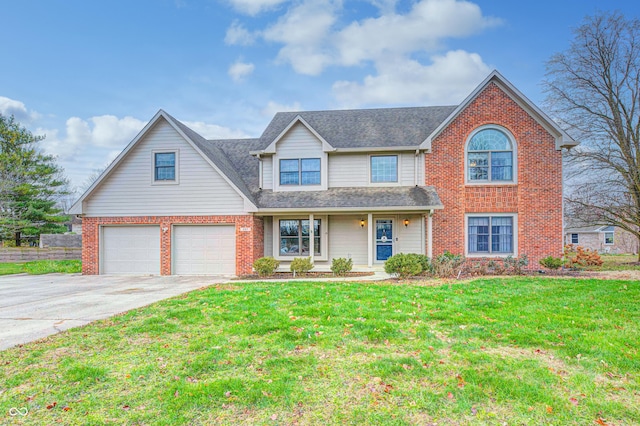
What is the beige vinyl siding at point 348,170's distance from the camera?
15.8 meters

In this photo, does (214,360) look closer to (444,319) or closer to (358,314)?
(358,314)

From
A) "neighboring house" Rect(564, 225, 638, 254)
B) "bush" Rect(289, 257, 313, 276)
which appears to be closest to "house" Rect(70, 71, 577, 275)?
"bush" Rect(289, 257, 313, 276)

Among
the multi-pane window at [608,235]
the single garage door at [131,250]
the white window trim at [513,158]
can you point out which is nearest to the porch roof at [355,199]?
the white window trim at [513,158]

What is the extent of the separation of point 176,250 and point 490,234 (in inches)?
525

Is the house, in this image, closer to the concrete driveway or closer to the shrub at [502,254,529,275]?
the concrete driveway

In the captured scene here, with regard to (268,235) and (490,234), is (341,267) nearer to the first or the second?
(268,235)

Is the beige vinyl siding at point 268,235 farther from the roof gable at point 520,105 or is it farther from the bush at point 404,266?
the roof gable at point 520,105

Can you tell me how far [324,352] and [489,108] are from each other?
1378 centimetres

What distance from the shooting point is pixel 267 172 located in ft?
53.6

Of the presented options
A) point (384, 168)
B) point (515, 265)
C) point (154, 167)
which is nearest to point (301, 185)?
point (384, 168)

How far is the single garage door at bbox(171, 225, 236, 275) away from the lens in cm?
1461

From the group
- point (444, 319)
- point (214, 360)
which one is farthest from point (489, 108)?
point (214, 360)

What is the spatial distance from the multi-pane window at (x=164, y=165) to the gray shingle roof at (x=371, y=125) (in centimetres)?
410

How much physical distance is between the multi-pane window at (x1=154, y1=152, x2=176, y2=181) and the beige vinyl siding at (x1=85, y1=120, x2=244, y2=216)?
0.19 metres
